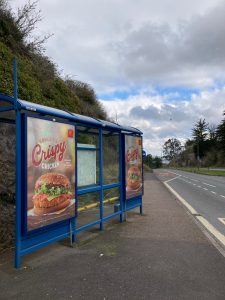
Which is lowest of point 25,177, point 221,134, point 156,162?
point 25,177

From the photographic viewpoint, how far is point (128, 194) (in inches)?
344

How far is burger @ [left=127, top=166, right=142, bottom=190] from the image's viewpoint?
877cm

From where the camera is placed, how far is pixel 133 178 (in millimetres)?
8992

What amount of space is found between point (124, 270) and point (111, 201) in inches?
133

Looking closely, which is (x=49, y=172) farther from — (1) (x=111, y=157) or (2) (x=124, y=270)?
(1) (x=111, y=157)

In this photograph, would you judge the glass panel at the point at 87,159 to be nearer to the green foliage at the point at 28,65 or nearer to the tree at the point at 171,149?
the green foliage at the point at 28,65

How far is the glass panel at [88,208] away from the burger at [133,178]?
1.48 metres

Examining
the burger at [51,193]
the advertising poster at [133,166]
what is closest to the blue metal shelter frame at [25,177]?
the burger at [51,193]

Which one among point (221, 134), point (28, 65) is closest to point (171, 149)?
point (221, 134)

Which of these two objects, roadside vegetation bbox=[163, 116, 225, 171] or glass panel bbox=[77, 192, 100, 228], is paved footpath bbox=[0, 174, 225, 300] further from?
roadside vegetation bbox=[163, 116, 225, 171]

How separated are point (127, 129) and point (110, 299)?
16.9ft

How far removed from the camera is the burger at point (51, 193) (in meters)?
5.14

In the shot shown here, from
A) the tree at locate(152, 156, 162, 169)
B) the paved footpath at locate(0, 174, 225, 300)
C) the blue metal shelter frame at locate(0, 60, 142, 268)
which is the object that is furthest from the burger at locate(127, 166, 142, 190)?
the tree at locate(152, 156, 162, 169)

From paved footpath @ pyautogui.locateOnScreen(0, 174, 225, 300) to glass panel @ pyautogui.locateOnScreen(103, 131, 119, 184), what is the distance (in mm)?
1395
